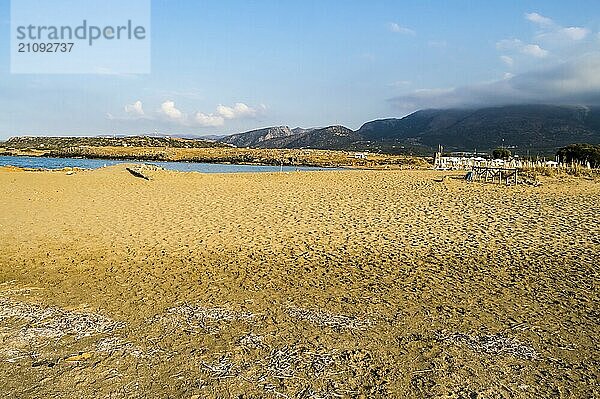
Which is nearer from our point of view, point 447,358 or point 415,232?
point 447,358

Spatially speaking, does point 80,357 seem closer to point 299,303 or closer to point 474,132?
point 299,303

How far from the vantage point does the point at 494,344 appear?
4.93 meters

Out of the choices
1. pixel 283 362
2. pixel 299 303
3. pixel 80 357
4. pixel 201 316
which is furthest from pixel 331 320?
pixel 80 357

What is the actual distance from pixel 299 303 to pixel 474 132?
412ft

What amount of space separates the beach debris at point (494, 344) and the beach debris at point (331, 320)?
0.85 meters

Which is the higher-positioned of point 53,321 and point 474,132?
point 474,132

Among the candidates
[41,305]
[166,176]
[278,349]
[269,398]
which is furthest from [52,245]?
[166,176]

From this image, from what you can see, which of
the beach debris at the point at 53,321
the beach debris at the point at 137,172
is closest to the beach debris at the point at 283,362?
the beach debris at the point at 53,321

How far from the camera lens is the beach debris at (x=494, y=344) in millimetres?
4715

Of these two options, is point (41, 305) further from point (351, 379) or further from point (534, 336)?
point (534, 336)

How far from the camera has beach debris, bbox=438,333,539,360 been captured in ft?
15.5

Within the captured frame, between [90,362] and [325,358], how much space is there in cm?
209

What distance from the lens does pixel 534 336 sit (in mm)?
5148

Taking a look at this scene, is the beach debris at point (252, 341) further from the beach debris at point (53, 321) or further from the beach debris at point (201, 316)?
the beach debris at point (53, 321)
